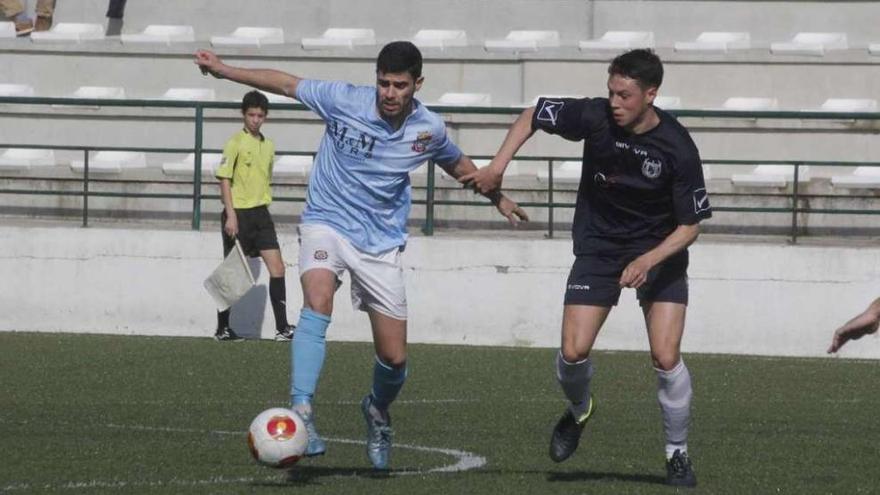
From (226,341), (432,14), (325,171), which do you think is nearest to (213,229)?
(226,341)

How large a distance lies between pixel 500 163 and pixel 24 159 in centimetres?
1251

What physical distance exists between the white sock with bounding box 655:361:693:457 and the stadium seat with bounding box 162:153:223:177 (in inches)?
428

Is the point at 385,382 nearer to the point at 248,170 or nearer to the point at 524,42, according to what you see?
the point at 248,170

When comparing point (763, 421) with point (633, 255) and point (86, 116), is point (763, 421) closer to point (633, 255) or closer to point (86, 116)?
point (633, 255)

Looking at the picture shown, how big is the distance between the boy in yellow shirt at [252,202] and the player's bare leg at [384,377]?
289 inches

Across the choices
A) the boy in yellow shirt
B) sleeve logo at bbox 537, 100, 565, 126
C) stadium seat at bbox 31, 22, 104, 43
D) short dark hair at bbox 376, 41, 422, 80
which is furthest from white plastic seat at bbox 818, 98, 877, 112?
short dark hair at bbox 376, 41, 422, 80

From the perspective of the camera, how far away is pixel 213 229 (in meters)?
17.2

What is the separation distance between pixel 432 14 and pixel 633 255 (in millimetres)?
14653

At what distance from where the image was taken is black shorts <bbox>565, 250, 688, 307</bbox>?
8.44 meters

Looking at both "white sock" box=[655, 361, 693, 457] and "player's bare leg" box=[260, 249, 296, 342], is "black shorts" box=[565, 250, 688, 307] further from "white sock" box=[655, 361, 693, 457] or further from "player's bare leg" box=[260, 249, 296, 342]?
"player's bare leg" box=[260, 249, 296, 342]

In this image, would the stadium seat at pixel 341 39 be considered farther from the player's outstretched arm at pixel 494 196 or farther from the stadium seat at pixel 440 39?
the player's outstretched arm at pixel 494 196

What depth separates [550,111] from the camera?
848cm

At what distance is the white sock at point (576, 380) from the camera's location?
8.62 meters

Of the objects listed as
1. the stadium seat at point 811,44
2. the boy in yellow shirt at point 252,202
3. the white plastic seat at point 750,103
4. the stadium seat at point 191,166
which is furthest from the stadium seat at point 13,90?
the stadium seat at point 811,44
